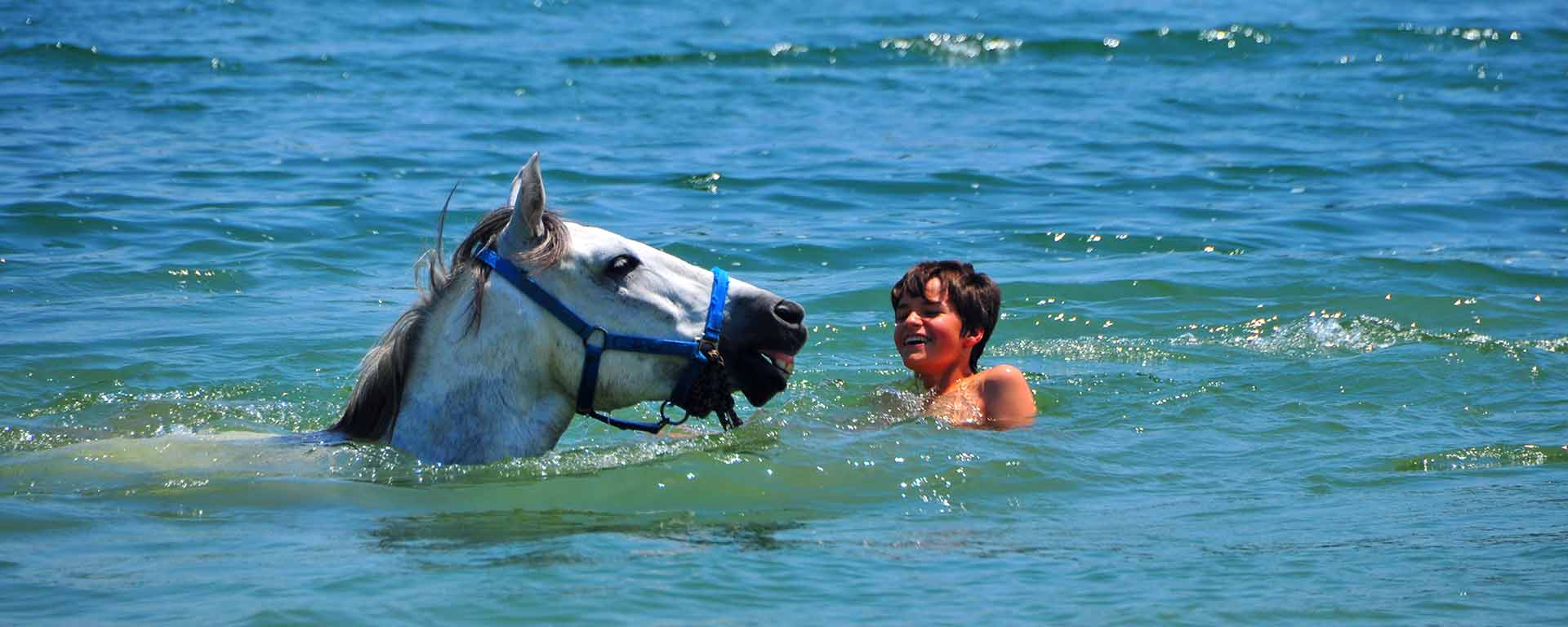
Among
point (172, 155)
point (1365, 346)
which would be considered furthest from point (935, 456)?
point (172, 155)

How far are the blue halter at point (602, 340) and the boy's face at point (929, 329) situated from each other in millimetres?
1951

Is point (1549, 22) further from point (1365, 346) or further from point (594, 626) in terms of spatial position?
point (594, 626)

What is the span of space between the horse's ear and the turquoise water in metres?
0.63

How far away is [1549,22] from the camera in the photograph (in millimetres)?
22156

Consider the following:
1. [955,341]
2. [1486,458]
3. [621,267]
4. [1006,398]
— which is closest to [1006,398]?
[1006,398]

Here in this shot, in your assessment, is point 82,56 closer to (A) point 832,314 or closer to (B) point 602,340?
(A) point 832,314

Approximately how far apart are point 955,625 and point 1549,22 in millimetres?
21008

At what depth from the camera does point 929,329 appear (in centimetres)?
667

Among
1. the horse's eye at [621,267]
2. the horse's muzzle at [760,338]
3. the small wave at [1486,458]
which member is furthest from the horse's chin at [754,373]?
the small wave at [1486,458]

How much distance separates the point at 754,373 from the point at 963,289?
2074 millimetres

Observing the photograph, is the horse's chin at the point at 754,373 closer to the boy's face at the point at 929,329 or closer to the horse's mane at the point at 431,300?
the horse's mane at the point at 431,300

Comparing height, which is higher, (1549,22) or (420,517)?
(1549,22)

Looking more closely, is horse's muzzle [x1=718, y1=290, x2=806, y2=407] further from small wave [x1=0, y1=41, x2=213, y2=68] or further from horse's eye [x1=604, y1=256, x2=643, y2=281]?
→ small wave [x1=0, y1=41, x2=213, y2=68]

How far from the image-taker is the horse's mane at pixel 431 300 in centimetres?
462
